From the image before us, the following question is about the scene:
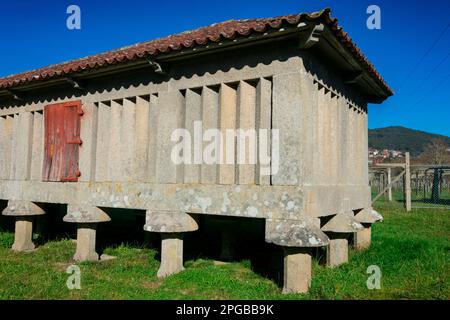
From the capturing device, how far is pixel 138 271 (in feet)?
19.3

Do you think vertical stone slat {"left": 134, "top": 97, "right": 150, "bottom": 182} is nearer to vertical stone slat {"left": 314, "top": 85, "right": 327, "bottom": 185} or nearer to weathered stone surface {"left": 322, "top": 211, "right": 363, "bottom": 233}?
vertical stone slat {"left": 314, "top": 85, "right": 327, "bottom": 185}

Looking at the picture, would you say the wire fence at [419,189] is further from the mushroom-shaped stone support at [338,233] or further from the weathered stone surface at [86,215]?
the weathered stone surface at [86,215]

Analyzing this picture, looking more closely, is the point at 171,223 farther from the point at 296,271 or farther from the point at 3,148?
the point at 3,148

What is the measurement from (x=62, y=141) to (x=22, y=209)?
169 cm

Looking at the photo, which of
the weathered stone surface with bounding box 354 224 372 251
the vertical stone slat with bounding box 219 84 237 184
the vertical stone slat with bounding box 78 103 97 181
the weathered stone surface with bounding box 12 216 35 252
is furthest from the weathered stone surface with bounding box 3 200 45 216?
the weathered stone surface with bounding box 354 224 372 251

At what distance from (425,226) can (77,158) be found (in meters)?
9.21

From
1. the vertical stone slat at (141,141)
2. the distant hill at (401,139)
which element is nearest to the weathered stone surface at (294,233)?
the vertical stone slat at (141,141)

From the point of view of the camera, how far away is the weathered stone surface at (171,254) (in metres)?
5.66

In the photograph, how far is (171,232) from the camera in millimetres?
5574

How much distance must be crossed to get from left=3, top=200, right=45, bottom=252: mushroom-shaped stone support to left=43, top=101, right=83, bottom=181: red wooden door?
2.38ft

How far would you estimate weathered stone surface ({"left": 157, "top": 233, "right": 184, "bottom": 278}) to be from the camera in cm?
566

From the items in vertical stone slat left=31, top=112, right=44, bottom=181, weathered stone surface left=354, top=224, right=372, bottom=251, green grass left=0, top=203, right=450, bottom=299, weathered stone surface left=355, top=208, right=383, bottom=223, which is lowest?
green grass left=0, top=203, right=450, bottom=299
